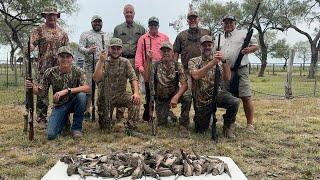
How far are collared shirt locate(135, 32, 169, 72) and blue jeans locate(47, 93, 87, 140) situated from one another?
4.83 feet

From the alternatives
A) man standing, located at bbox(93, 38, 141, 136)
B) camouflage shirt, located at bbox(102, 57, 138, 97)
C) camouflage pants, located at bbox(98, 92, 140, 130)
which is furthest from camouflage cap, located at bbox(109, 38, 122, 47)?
camouflage pants, located at bbox(98, 92, 140, 130)

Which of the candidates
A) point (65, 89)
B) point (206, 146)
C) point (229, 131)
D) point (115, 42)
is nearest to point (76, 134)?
point (65, 89)

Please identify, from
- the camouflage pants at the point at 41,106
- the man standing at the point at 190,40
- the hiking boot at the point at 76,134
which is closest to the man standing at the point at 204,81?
the man standing at the point at 190,40

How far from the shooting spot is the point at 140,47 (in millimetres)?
8812

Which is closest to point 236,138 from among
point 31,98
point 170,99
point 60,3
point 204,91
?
point 204,91

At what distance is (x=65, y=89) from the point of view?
7.68 m

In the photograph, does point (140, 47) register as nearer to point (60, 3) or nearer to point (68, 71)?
point (68, 71)

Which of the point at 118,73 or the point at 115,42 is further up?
the point at 115,42

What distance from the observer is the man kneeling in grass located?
7750mm

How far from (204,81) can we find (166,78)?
897mm

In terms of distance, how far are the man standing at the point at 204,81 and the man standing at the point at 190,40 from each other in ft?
1.57

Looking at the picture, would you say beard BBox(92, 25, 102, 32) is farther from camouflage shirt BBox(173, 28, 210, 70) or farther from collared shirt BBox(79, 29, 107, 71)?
camouflage shirt BBox(173, 28, 210, 70)

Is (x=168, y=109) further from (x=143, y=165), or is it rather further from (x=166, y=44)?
(x=143, y=165)

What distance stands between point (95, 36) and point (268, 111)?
5175 mm
